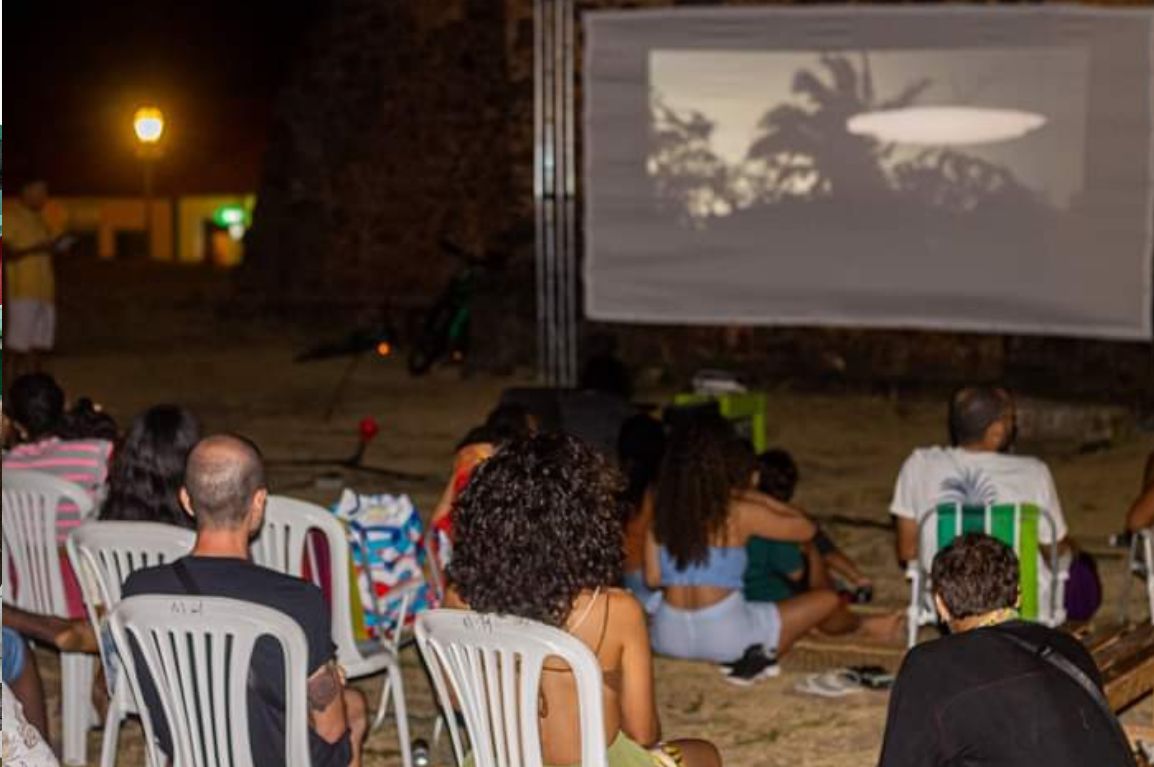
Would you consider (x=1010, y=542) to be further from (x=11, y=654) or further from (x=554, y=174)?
(x=554, y=174)

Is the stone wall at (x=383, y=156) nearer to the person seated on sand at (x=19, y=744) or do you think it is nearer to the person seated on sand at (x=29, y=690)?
the person seated on sand at (x=29, y=690)

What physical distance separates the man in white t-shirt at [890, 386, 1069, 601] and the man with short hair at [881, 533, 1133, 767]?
207cm

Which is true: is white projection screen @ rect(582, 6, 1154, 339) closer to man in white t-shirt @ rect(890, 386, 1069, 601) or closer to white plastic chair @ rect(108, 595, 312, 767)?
man in white t-shirt @ rect(890, 386, 1069, 601)

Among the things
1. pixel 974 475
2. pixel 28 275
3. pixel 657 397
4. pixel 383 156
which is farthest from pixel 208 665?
pixel 383 156

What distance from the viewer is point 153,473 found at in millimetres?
4352

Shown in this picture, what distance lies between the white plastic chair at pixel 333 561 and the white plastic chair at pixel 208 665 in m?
0.91

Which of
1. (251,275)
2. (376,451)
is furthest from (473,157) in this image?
(376,451)

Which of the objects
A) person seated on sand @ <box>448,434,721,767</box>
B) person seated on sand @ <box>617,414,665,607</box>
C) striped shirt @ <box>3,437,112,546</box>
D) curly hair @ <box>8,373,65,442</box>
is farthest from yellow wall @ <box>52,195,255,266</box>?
person seated on sand @ <box>448,434,721,767</box>

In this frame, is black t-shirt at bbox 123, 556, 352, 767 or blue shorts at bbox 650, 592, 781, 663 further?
blue shorts at bbox 650, 592, 781, 663

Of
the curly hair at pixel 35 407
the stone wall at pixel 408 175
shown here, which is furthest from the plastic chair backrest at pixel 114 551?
the stone wall at pixel 408 175

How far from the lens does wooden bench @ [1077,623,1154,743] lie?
4.14 m

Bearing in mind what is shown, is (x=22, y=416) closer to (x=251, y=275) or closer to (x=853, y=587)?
(x=853, y=587)

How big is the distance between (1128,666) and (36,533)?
2.66 meters

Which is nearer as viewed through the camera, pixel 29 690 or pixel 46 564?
pixel 29 690
